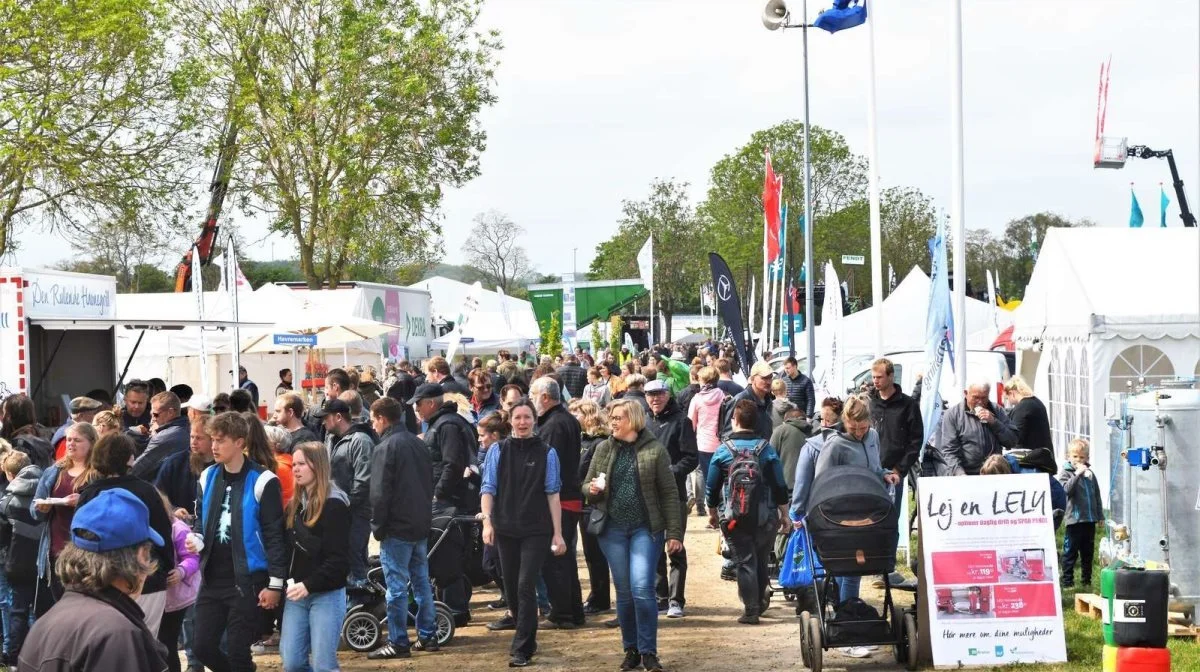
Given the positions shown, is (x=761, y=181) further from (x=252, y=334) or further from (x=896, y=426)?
(x=896, y=426)

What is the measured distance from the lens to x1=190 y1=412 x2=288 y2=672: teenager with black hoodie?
7031 mm

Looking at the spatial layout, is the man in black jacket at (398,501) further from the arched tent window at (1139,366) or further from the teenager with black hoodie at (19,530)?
the arched tent window at (1139,366)

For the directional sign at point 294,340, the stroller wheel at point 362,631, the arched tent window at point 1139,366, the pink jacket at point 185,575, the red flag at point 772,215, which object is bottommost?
the stroller wheel at point 362,631

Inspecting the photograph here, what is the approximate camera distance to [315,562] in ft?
23.8

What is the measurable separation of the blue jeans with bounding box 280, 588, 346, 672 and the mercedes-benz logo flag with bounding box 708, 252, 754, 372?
10301 millimetres

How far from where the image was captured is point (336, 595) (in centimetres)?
736

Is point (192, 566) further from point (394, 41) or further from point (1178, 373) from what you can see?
point (394, 41)

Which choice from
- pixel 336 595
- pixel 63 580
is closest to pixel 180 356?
pixel 336 595

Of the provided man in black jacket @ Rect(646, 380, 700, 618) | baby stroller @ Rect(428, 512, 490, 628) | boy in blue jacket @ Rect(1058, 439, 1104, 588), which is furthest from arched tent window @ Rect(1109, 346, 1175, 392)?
baby stroller @ Rect(428, 512, 490, 628)

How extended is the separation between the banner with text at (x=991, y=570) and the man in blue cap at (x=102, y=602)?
5.94 m

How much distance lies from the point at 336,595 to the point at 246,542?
610 mm

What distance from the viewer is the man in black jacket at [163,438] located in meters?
8.92

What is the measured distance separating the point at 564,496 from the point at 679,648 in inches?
58.8

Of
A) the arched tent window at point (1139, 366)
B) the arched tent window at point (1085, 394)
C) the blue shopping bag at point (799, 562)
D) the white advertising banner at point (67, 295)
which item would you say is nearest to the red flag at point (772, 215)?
the arched tent window at point (1085, 394)
